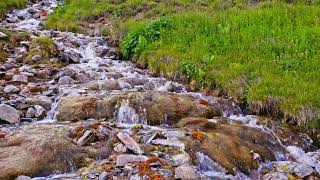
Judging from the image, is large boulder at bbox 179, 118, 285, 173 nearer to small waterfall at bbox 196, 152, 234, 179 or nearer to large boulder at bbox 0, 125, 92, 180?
small waterfall at bbox 196, 152, 234, 179

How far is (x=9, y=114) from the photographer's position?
9.04m

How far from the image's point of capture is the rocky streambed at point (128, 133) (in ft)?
23.5

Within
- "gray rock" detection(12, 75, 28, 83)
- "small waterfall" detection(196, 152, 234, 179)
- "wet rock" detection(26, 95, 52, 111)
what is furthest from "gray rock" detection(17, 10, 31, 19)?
"small waterfall" detection(196, 152, 234, 179)

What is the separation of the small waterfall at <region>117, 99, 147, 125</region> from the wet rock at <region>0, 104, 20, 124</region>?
7.24 feet

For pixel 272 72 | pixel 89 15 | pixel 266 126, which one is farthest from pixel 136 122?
pixel 89 15

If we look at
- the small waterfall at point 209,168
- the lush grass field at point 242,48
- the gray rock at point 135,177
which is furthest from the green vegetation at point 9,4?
the gray rock at point 135,177

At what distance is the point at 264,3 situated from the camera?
17.1 m

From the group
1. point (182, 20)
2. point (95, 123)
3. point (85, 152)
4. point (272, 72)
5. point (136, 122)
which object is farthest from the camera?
point (182, 20)

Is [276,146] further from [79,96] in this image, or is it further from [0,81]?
[0,81]

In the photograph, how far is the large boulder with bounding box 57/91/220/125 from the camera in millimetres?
9445

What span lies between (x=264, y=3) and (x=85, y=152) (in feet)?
39.6

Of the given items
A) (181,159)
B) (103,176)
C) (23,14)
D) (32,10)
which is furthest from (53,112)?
(32,10)

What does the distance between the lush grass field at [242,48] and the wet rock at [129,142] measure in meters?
3.72

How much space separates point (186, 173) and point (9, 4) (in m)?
17.7
